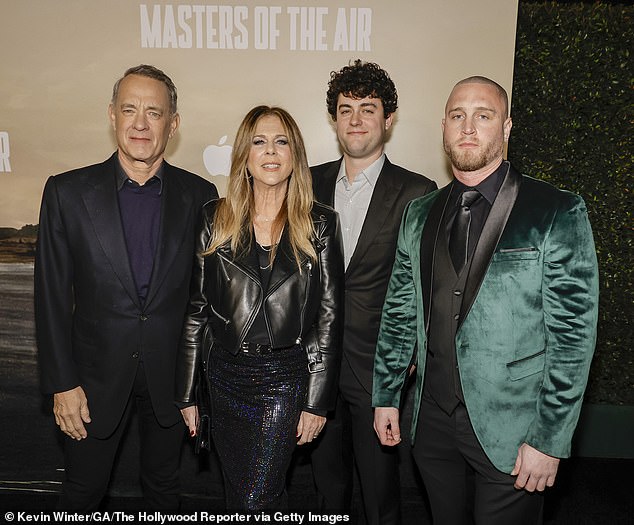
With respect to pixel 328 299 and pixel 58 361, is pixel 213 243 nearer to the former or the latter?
pixel 328 299

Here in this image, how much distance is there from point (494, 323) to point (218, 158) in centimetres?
226

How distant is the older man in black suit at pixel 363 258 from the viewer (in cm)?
275

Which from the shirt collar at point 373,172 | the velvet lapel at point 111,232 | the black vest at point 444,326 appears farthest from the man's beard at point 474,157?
the velvet lapel at point 111,232

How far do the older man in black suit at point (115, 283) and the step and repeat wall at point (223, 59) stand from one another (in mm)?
1080

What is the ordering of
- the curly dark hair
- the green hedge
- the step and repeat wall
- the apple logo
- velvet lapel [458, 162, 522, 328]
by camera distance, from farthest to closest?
the green hedge → the apple logo → the step and repeat wall → the curly dark hair → velvet lapel [458, 162, 522, 328]

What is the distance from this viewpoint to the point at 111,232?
8.08 ft

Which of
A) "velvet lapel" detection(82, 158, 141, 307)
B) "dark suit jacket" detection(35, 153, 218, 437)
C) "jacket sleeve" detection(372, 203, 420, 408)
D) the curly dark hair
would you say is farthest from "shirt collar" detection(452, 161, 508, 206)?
"velvet lapel" detection(82, 158, 141, 307)

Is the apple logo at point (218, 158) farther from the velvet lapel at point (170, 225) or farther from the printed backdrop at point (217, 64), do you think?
the velvet lapel at point (170, 225)

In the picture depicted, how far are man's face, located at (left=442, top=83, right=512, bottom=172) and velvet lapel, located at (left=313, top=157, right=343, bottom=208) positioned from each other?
828mm

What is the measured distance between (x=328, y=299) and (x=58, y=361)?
1.16 metres

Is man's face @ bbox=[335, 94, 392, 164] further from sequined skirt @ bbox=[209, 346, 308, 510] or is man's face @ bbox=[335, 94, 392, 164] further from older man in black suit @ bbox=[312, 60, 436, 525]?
sequined skirt @ bbox=[209, 346, 308, 510]

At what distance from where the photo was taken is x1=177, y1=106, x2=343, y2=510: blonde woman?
7.57 ft

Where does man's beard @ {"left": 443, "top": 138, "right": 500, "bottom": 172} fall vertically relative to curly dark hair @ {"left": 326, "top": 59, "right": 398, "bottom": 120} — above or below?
below

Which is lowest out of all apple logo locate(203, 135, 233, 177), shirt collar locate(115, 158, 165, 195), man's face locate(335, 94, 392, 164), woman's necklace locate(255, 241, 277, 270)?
woman's necklace locate(255, 241, 277, 270)
